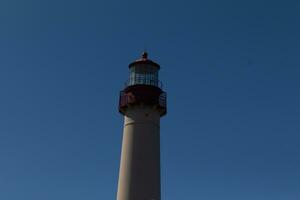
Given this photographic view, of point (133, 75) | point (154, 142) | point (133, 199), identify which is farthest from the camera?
point (133, 75)

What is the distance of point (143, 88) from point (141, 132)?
3.06 meters

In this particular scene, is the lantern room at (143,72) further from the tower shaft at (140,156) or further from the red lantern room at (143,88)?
the tower shaft at (140,156)

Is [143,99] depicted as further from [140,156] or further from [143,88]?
[140,156]

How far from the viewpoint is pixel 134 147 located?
3069cm

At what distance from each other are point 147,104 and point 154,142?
250cm

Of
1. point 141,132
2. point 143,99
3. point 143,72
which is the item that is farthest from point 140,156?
point 143,72

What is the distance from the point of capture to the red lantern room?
32000mm

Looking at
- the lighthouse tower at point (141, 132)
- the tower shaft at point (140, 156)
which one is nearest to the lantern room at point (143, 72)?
the lighthouse tower at point (141, 132)

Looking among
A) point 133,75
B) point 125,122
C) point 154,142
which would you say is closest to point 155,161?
point 154,142

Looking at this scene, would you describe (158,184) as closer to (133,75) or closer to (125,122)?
(125,122)

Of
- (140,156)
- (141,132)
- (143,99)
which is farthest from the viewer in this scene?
(143,99)

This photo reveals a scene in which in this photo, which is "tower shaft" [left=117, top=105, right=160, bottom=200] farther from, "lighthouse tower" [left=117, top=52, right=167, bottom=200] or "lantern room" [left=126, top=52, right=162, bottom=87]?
"lantern room" [left=126, top=52, right=162, bottom=87]

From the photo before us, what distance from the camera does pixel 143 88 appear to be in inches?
1275

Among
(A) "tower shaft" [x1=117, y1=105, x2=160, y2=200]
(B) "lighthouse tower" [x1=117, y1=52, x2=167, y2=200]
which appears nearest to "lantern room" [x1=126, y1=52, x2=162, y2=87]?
(B) "lighthouse tower" [x1=117, y1=52, x2=167, y2=200]
